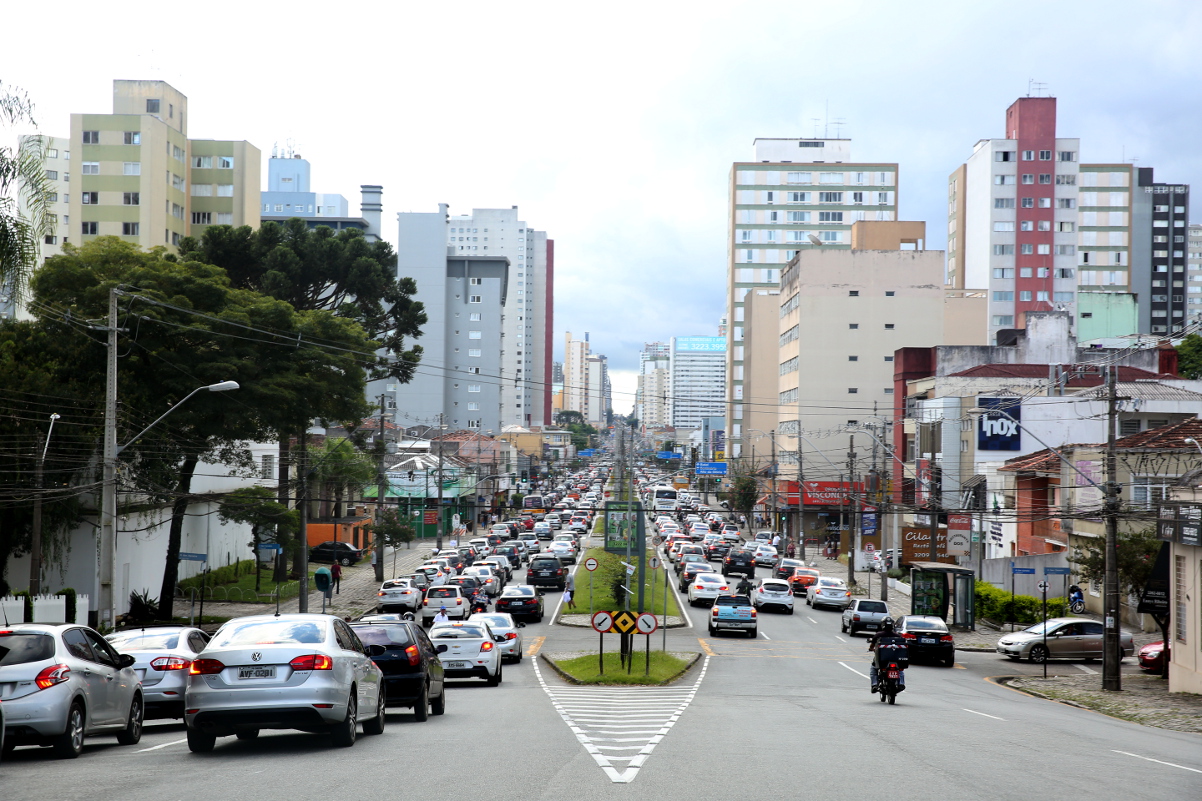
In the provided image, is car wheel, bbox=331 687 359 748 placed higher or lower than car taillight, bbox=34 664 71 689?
lower

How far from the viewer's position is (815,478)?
93.8 metres

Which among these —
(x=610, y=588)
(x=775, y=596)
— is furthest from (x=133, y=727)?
(x=610, y=588)

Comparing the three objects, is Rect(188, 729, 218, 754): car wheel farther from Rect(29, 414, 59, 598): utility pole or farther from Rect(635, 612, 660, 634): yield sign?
Rect(29, 414, 59, 598): utility pole

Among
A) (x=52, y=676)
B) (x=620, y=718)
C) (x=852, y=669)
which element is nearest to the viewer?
(x=52, y=676)

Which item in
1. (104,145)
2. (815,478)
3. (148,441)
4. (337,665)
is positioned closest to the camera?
→ (337,665)

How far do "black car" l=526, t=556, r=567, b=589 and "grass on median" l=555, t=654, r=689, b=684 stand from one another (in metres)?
23.9

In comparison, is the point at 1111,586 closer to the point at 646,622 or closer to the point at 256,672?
the point at 646,622

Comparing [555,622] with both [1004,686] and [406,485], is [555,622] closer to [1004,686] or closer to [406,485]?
[1004,686]

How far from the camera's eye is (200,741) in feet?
36.5

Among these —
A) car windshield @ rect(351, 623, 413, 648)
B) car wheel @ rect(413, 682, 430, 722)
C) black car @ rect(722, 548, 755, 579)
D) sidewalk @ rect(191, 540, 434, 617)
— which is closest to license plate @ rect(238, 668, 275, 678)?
car windshield @ rect(351, 623, 413, 648)

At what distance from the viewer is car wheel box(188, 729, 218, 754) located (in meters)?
11.1

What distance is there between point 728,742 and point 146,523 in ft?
120

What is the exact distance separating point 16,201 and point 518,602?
89.6 feet

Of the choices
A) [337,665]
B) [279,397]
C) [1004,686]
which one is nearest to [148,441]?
[279,397]
